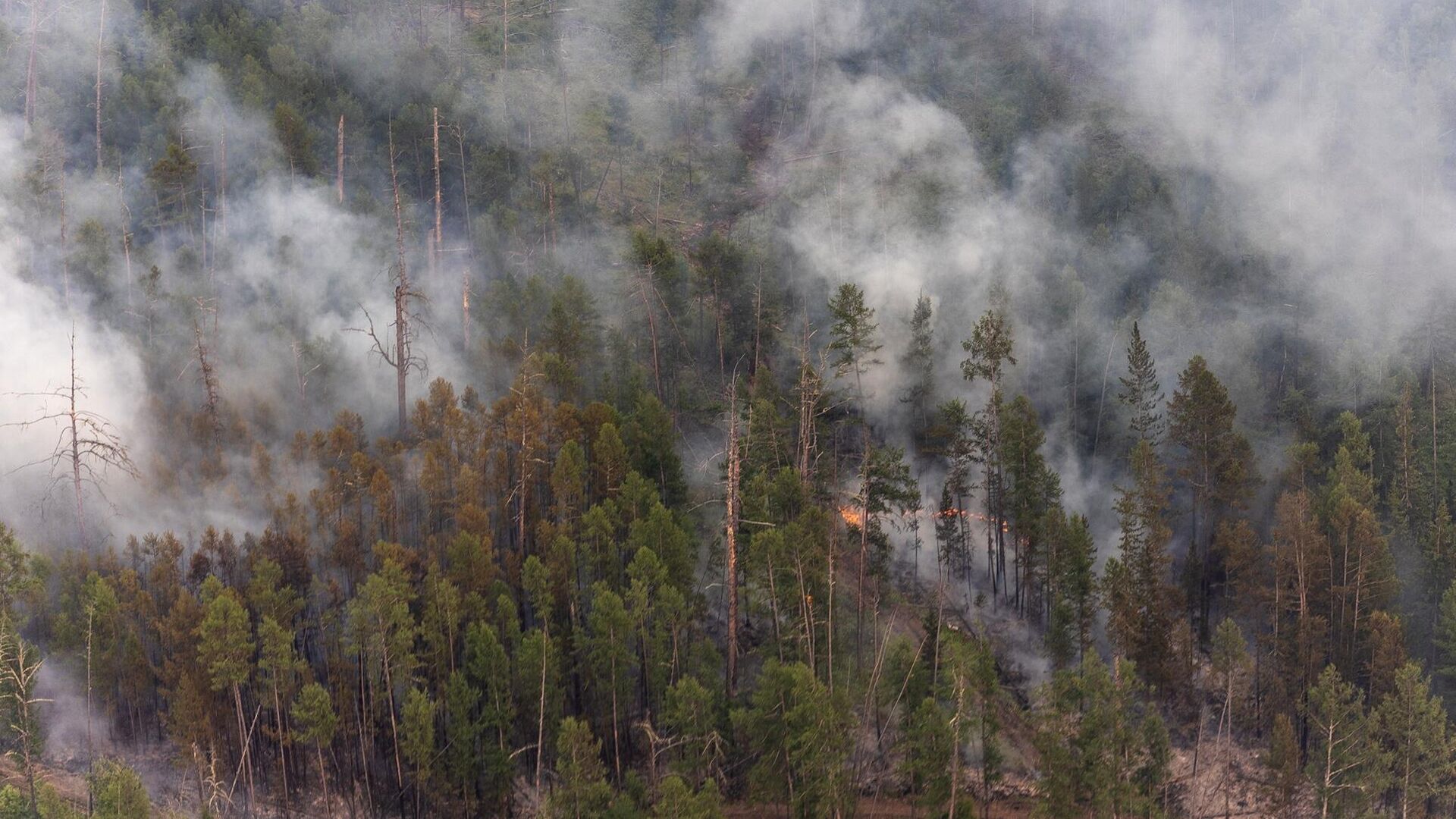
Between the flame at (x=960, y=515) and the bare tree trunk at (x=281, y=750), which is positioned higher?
the flame at (x=960, y=515)

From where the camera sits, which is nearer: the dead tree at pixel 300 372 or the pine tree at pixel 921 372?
the dead tree at pixel 300 372

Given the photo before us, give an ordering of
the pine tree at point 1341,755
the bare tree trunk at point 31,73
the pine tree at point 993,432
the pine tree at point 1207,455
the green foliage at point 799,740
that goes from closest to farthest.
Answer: the green foliage at point 799,740, the pine tree at point 1341,755, the pine tree at point 1207,455, the pine tree at point 993,432, the bare tree trunk at point 31,73

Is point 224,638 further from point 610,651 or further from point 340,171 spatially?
point 340,171

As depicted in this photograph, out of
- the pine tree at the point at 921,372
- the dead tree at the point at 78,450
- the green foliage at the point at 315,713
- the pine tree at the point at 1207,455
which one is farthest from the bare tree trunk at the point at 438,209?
the pine tree at the point at 1207,455

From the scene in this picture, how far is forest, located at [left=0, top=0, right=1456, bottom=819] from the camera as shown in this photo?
147ft

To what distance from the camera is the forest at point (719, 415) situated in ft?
147

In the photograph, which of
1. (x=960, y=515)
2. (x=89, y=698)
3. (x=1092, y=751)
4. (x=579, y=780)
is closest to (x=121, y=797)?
(x=89, y=698)

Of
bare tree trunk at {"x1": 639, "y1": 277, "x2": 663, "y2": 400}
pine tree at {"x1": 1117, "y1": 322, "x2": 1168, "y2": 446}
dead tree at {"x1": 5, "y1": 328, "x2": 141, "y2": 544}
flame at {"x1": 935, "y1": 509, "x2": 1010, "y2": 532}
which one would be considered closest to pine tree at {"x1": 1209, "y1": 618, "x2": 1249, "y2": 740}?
pine tree at {"x1": 1117, "y1": 322, "x2": 1168, "y2": 446}

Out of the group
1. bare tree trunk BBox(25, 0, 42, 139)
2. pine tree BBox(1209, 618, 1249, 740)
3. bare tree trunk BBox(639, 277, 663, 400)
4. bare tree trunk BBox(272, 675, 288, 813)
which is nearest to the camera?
bare tree trunk BBox(272, 675, 288, 813)

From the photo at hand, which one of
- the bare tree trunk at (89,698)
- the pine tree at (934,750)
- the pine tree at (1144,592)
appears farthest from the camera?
the pine tree at (1144,592)

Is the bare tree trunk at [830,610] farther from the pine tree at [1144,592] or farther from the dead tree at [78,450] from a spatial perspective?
the dead tree at [78,450]

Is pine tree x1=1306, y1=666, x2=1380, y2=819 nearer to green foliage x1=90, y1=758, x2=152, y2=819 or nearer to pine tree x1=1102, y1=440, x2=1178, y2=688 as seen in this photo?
pine tree x1=1102, y1=440, x2=1178, y2=688

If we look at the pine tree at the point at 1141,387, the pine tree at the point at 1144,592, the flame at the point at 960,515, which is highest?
the pine tree at the point at 1141,387

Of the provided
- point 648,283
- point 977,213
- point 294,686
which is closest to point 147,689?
point 294,686
